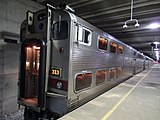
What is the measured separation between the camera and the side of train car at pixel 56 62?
3.34 m

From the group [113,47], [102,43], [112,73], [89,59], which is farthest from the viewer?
[112,73]

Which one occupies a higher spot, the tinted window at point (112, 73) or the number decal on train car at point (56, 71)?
the number decal on train car at point (56, 71)

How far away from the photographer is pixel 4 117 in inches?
208

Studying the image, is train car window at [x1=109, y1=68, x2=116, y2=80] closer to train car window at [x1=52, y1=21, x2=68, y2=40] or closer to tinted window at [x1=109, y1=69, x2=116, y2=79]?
tinted window at [x1=109, y1=69, x2=116, y2=79]

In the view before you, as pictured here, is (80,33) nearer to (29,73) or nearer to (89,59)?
(89,59)

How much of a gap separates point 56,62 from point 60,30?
78 centimetres

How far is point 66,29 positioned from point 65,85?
131 centimetres

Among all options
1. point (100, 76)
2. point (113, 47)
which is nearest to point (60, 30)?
point (100, 76)

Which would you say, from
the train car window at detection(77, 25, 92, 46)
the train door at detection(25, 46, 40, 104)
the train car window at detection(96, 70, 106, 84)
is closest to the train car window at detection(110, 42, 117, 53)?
the train car window at detection(96, 70, 106, 84)

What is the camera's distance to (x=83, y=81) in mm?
3980

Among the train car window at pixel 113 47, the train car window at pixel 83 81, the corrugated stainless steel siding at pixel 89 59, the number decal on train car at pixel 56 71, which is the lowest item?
the train car window at pixel 83 81

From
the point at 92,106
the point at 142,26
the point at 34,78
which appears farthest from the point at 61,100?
the point at 142,26

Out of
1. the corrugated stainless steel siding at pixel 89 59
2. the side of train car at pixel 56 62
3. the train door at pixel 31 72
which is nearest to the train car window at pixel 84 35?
the side of train car at pixel 56 62

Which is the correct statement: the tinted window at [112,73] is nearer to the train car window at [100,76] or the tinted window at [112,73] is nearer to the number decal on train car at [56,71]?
the train car window at [100,76]
